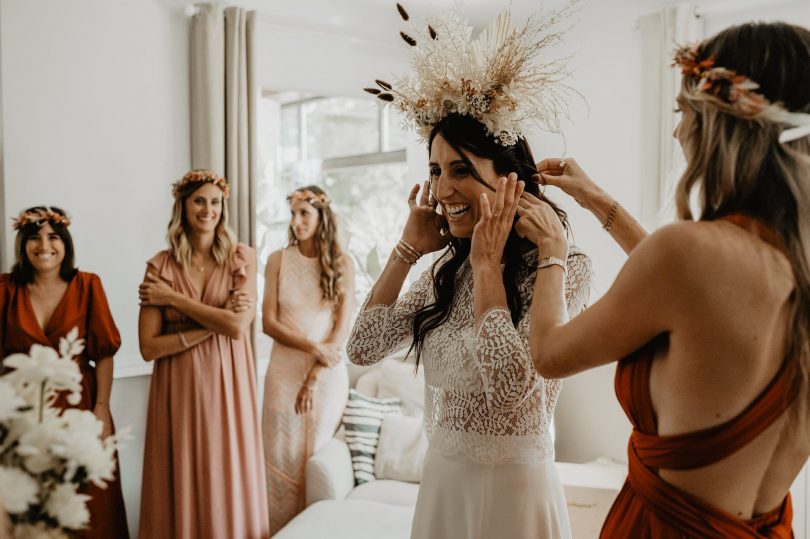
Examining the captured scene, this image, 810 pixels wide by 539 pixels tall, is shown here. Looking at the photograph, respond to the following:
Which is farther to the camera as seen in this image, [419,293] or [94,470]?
[419,293]

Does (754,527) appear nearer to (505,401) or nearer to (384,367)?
(505,401)

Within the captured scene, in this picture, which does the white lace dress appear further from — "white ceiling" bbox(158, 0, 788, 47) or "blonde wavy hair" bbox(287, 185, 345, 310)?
"white ceiling" bbox(158, 0, 788, 47)

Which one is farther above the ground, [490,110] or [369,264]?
[490,110]

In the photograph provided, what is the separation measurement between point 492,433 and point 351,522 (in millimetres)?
1733

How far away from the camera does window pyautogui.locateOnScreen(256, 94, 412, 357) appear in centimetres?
520

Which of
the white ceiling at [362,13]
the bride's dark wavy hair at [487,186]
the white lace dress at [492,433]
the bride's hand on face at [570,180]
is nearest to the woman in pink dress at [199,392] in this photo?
the white ceiling at [362,13]

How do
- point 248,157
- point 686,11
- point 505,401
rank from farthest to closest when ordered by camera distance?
1. point 248,157
2. point 686,11
3. point 505,401

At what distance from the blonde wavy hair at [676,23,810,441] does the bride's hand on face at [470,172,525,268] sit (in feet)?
1.60

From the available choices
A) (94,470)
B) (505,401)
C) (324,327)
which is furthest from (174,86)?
(94,470)

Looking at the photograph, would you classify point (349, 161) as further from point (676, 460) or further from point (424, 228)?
point (676, 460)

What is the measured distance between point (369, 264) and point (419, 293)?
3.50 m

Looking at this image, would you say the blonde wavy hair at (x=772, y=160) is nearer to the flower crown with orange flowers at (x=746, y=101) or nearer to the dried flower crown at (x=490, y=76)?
the flower crown with orange flowers at (x=746, y=101)

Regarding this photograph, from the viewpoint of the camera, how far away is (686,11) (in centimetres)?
375

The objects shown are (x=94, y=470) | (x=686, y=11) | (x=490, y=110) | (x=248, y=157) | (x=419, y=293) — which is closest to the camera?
(x=94, y=470)
